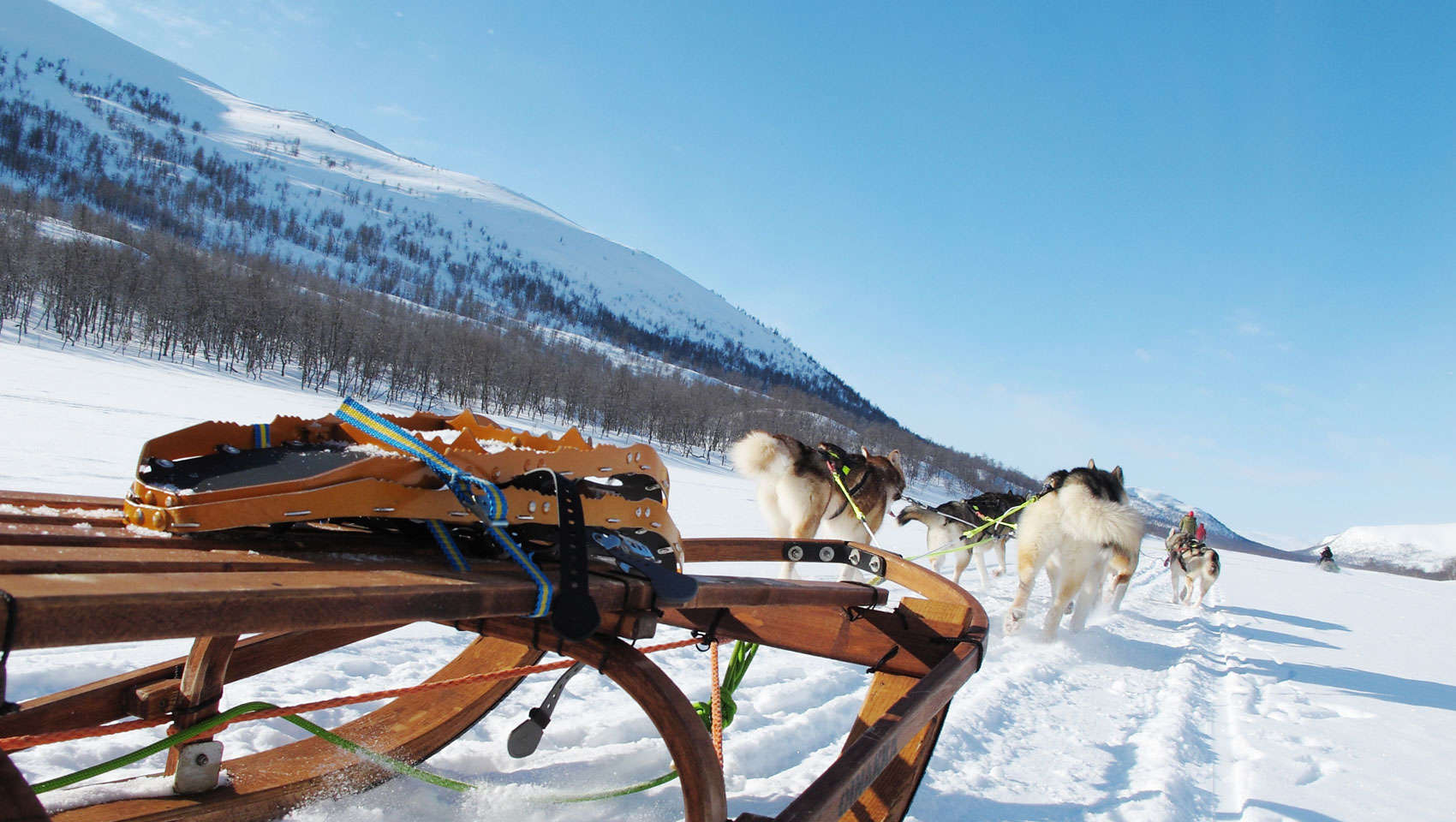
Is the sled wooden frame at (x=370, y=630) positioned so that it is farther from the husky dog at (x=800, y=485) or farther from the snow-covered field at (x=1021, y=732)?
the husky dog at (x=800, y=485)

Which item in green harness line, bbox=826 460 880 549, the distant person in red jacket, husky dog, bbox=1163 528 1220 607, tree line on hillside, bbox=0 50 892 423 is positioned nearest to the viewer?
green harness line, bbox=826 460 880 549

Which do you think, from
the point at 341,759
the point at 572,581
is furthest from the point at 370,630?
the point at 572,581

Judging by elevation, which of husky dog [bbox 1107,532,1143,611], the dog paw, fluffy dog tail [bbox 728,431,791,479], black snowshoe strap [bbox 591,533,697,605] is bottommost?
the dog paw

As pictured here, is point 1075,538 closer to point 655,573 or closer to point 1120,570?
point 1120,570

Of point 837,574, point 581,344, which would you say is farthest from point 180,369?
point 581,344

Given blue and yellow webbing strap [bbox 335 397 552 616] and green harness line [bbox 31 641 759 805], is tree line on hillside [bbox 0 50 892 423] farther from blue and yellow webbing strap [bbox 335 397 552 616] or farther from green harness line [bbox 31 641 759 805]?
blue and yellow webbing strap [bbox 335 397 552 616]

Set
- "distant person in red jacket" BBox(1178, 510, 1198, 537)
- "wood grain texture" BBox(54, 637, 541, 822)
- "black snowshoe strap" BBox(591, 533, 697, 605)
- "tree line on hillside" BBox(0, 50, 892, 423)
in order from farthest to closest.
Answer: "tree line on hillside" BBox(0, 50, 892, 423), "distant person in red jacket" BBox(1178, 510, 1198, 537), "wood grain texture" BBox(54, 637, 541, 822), "black snowshoe strap" BBox(591, 533, 697, 605)

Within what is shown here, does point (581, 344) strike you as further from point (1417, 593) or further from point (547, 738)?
point (547, 738)

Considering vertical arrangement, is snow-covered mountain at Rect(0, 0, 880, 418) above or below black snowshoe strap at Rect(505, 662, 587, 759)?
above

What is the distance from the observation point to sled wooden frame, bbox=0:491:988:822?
89cm

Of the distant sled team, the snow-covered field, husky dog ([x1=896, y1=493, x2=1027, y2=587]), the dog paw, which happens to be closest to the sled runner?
the snow-covered field

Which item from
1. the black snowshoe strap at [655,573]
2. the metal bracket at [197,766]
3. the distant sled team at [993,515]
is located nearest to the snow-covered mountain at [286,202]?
the distant sled team at [993,515]

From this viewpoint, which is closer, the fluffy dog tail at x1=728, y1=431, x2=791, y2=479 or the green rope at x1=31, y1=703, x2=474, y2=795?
the green rope at x1=31, y1=703, x2=474, y2=795

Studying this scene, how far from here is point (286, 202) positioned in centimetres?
14388
